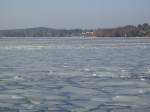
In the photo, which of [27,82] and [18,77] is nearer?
[27,82]

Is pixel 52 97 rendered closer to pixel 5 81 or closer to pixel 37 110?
pixel 37 110

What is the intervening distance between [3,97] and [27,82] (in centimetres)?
202

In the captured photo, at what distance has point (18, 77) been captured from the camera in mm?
9680

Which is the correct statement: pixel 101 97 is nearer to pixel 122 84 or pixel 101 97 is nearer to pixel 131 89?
pixel 131 89

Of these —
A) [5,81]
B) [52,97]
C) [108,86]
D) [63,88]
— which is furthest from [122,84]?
[5,81]

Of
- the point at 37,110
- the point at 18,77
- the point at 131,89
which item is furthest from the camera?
the point at 18,77

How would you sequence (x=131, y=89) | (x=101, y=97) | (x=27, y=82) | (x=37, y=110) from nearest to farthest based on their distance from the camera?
(x=37, y=110) → (x=101, y=97) → (x=131, y=89) → (x=27, y=82)

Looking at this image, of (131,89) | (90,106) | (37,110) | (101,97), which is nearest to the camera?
(37,110)

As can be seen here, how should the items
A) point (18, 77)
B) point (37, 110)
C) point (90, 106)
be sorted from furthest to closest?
point (18, 77)
point (90, 106)
point (37, 110)

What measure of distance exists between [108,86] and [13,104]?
2493 mm

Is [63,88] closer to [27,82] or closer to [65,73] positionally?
[27,82]

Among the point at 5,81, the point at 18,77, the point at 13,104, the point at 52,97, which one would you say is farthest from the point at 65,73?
the point at 13,104

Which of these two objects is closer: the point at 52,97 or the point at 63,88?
the point at 52,97

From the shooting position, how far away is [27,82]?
8664mm
